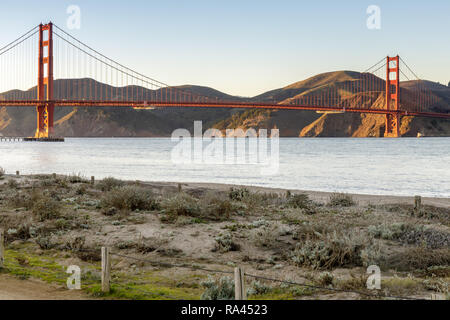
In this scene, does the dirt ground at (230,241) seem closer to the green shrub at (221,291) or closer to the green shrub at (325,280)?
the green shrub at (325,280)

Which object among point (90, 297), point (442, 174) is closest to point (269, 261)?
point (90, 297)

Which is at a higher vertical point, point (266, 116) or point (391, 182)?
point (266, 116)

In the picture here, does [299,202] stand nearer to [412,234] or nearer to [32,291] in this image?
[412,234]

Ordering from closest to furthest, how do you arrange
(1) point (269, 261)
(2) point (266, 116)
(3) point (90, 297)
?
(3) point (90, 297)
(1) point (269, 261)
(2) point (266, 116)

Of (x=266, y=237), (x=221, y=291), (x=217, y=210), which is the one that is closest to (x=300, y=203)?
(x=217, y=210)

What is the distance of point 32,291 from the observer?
29.0 feet

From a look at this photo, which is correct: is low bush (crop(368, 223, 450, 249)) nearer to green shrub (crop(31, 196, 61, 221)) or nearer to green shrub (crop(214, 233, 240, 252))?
green shrub (crop(214, 233, 240, 252))

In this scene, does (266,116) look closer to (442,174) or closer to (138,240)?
(442,174)

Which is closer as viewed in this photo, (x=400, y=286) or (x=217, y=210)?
(x=400, y=286)

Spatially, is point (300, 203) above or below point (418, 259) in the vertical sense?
above

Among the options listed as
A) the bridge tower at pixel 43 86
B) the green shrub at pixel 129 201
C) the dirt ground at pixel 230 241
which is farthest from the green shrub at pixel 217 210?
the bridge tower at pixel 43 86

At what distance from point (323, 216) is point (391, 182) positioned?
2297cm

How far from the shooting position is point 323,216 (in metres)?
15.7

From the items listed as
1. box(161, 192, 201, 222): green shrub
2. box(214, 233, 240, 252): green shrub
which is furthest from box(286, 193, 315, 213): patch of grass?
box(214, 233, 240, 252): green shrub
